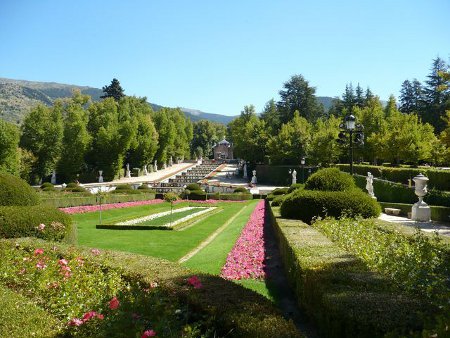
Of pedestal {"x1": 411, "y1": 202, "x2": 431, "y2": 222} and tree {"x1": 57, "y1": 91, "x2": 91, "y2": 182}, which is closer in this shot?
pedestal {"x1": 411, "y1": 202, "x2": 431, "y2": 222}

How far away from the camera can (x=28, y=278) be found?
677 cm

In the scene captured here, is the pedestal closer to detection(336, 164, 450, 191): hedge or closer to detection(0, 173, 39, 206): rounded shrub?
detection(336, 164, 450, 191): hedge

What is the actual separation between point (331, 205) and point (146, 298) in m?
8.57

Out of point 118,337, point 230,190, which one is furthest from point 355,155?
point 118,337

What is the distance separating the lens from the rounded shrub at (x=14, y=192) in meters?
11.8

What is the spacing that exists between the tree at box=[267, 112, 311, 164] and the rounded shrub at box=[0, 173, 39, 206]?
145 feet

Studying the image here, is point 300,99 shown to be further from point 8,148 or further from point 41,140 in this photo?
point 8,148

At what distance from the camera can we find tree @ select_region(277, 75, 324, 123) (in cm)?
7625

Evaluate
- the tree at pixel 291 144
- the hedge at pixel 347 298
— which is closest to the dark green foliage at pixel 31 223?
the hedge at pixel 347 298

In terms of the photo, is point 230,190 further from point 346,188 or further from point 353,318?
point 353,318

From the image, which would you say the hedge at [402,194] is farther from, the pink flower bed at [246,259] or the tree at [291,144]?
the tree at [291,144]

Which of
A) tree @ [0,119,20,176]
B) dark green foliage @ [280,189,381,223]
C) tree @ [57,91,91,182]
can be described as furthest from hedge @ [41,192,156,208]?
tree @ [57,91,91,182]

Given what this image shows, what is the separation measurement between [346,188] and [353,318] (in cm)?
981

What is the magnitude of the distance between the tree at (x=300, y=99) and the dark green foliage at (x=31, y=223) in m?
67.4
